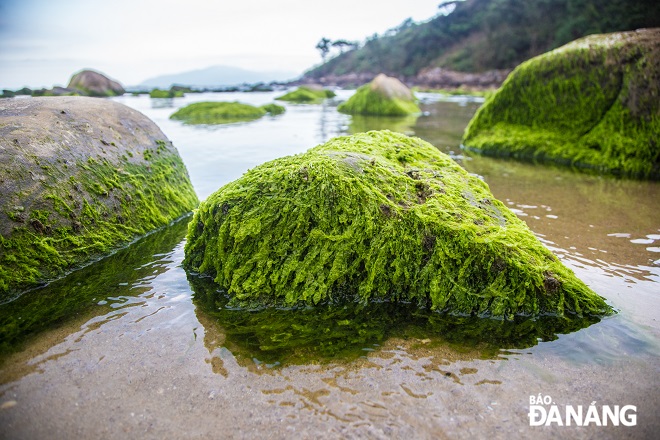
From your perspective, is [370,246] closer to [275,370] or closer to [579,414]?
[275,370]

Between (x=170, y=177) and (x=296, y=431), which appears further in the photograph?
(x=170, y=177)

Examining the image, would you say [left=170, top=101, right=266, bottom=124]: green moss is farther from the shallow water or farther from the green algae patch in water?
the green algae patch in water

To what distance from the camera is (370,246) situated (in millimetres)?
3693

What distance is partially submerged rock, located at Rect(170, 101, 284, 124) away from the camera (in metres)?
18.2

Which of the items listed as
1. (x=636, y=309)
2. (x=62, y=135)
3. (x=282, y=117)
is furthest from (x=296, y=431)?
(x=282, y=117)

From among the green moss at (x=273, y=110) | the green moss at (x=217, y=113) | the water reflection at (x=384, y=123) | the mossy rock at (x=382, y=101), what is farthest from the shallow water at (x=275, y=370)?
the green moss at (x=273, y=110)

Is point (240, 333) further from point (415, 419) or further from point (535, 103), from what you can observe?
point (535, 103)

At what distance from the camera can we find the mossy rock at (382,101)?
1959 centimetres

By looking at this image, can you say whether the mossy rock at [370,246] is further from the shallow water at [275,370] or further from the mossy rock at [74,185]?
the mossy rock at [74,185]

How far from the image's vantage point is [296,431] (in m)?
2.31

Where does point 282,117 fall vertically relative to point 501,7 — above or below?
below

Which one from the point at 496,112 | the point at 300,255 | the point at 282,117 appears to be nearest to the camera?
the point at 300,255

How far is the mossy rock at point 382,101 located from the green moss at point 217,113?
15.0 ft

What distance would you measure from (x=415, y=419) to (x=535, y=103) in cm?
984
